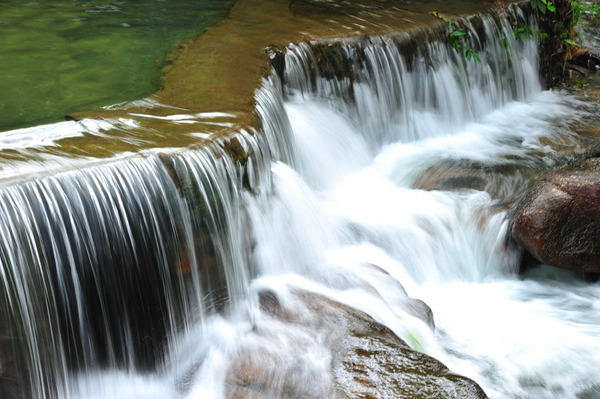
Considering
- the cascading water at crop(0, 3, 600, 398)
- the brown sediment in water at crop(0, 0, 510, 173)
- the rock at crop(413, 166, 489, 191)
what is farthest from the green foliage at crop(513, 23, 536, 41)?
the rock at crop(413, 166, 489, 191)

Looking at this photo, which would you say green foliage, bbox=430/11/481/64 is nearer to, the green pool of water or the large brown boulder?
the green pool of water

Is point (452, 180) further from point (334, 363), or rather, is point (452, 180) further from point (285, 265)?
point (334, 363)

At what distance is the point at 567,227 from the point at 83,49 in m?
4.58

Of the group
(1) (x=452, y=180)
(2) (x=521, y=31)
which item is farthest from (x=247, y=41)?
(2) (x=521, y=31)

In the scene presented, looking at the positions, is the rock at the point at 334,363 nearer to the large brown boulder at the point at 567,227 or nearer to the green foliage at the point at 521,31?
the large brown boulder at the point at 567,227

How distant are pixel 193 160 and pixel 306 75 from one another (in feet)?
9.36

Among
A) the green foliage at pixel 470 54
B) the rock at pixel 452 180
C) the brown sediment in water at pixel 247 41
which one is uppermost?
the brown sediment in water at pixel 247 41

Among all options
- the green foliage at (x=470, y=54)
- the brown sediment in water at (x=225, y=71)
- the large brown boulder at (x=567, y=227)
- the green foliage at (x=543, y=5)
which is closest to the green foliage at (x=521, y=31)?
the green foliage at (x=543, y=5)

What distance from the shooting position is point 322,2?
8453 millimetres

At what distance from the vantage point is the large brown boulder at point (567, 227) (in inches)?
206

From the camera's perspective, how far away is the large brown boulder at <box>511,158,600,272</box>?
5227mm

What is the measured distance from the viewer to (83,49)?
6188 millimetres

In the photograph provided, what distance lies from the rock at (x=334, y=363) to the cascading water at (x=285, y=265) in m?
0.02

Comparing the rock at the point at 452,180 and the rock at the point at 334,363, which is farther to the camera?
the rock at the point at 452,180
